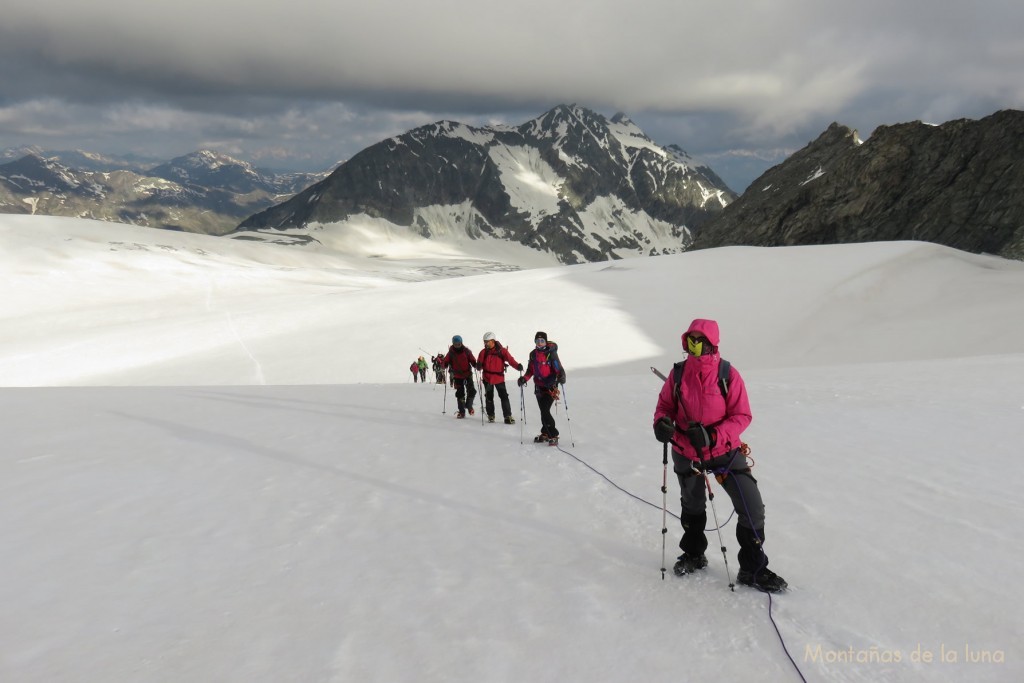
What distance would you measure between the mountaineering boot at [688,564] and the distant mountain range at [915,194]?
294 ft

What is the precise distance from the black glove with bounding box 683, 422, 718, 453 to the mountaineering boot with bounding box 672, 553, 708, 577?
3.98ft

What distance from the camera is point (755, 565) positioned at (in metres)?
5.26

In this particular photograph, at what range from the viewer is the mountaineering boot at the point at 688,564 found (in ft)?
18.4

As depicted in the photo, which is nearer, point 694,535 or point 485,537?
point 694,535

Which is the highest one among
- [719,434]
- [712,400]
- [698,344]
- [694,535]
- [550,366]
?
[698,344]

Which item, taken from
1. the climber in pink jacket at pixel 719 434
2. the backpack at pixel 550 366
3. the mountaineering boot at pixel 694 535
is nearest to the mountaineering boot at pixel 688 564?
the mountaineering boot at pixel 694 535

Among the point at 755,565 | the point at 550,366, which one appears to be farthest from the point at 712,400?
the point at 550,366

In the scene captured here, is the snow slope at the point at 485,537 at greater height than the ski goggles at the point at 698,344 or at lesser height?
lesser

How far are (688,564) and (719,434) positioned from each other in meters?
1.43

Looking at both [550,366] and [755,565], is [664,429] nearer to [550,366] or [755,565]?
[755,565]

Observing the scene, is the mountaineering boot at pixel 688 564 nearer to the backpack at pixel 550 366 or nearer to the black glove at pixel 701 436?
the black glove at pixel 701 436

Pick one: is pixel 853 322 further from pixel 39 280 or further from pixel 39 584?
pixel 39 280

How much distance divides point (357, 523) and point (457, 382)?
725 cm

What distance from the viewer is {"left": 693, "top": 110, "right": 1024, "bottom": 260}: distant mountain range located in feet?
274
